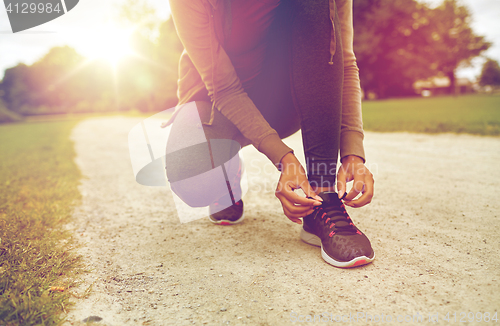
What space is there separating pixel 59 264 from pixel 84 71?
171ft

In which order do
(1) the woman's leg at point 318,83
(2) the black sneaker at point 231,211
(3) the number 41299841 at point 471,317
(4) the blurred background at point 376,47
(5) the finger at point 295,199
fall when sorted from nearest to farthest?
(3) the number 41299841 at point 471,317 < (5) the finger at point 295,199 < (1) the woman's leg at point 318,83 < (2) the black sneaker at point 231,211 < (4) the blurred background at point 376,47

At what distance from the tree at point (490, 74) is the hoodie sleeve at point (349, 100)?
63.1m

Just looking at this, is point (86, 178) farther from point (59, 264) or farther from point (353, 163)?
point (353, 163)

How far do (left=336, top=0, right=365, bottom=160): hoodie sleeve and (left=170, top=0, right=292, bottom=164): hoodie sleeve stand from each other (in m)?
0.35

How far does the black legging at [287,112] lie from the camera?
4.08 feet

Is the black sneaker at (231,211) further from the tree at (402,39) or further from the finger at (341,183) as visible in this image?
the tree at (402,39)

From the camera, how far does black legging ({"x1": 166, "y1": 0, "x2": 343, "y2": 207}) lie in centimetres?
124

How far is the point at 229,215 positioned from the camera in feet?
5.66

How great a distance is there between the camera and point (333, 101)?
4.10 ft

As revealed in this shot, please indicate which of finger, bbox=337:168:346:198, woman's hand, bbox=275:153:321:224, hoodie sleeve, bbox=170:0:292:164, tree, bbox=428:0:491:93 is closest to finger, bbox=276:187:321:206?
woman's hand, bbox=275:153:321:224

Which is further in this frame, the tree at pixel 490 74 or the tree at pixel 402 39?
the tree at pixel 490 74

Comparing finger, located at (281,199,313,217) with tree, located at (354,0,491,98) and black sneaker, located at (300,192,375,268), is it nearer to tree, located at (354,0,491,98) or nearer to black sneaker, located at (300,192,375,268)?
black sneaker, located at (300,192,375,268)

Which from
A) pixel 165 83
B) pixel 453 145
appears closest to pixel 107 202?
pixel 453 145

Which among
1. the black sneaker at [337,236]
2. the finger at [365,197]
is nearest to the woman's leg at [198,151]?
the black sneaker at [337,236]
